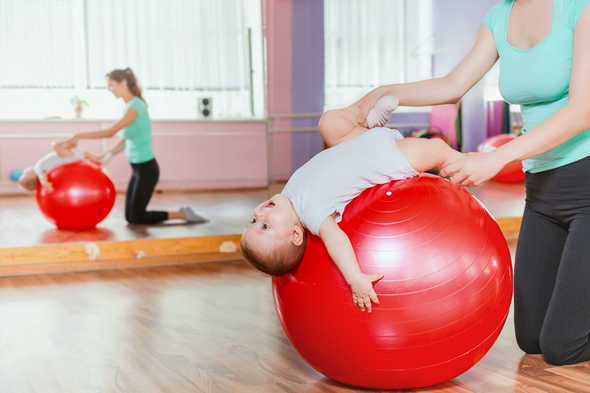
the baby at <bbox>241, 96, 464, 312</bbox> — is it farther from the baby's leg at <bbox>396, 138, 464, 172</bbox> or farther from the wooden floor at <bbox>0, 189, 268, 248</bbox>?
the wooden floor at <bbox>0, 189, 268, 248</bbox>

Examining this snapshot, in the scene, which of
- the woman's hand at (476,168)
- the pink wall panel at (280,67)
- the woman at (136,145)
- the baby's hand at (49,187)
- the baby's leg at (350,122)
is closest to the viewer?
the woman's hand at (476,168)

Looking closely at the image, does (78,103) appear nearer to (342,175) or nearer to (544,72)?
(342,175)

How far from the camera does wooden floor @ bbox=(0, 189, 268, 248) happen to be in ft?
11.6

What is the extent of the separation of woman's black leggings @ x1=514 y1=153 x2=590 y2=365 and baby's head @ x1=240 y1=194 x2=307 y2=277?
0.79 meters

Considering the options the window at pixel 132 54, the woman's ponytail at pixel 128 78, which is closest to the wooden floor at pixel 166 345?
the woman's ponytail at pixel 128 78

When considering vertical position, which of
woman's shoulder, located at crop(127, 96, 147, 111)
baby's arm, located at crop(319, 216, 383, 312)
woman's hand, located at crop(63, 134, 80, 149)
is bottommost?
baby's arm, located at crop(319, 216, 383, 312)

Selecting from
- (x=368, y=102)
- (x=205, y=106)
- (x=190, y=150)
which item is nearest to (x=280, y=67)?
(x=205, y=106)

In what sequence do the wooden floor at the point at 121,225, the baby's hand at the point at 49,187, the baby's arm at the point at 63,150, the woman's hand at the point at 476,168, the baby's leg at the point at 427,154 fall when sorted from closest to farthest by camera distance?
the woman's hand at the point at 476,168 < the baby's leg at the point at 427,154 < the wooden floor at the point at 121,225 < the baby's hand at the point at 49,187 < the baby's arm at the point at 63,150

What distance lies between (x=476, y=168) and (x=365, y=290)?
0.45 m

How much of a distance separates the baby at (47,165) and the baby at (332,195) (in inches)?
104

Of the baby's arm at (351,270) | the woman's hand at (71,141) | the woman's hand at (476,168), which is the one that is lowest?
the baby's arm at (351,270)

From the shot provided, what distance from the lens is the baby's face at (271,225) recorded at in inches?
60.2

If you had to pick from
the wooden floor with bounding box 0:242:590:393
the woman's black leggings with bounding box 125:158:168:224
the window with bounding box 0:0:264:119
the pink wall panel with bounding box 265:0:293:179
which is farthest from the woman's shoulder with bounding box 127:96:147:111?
the window with bounding box 0:0:264:119

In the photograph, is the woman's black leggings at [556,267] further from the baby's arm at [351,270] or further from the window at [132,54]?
the window at [132,54]
